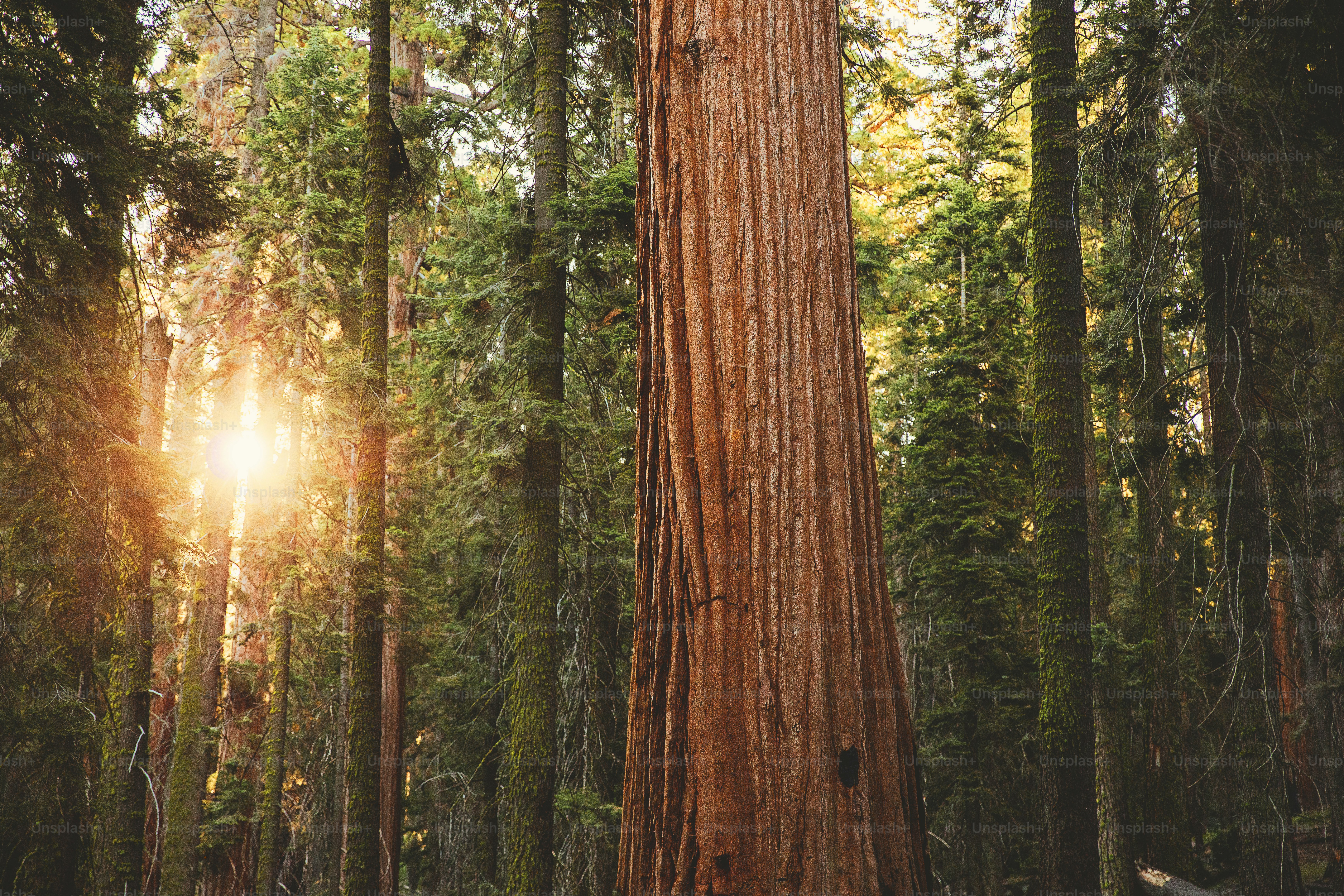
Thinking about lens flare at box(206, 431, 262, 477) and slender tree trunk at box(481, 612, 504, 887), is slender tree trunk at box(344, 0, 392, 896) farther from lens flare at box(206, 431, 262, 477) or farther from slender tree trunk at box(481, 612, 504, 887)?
slender tree trunk at box(481, 612, 504, 887)

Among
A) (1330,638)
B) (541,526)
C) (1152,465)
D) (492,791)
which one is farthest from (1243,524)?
(492,791)

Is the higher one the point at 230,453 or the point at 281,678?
the point at 230,453

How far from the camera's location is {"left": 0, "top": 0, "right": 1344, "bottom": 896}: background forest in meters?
5.62

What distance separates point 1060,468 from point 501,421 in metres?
5.51

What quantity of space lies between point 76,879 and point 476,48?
1063cm

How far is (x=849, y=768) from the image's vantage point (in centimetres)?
212

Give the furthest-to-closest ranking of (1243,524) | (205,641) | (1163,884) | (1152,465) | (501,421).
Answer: (1152,465) → (205,641) → (1163,884) → (501,421) → (1243,524)

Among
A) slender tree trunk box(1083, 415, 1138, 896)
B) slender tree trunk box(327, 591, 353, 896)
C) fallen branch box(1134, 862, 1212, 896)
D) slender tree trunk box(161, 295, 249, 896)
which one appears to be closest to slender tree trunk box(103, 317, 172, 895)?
slender tree trunk box(161, 295, 249, 896)

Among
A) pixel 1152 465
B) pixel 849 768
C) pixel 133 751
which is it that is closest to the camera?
pixel 849 768

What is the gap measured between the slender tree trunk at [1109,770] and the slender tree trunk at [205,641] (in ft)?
39.2

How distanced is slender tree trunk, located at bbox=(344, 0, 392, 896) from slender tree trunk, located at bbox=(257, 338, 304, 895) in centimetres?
334

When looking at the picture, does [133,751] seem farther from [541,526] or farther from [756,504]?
[756,504]

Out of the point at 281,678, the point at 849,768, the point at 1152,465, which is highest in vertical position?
the point at 1152,465

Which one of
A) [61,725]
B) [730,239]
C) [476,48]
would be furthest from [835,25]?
[476,48]
